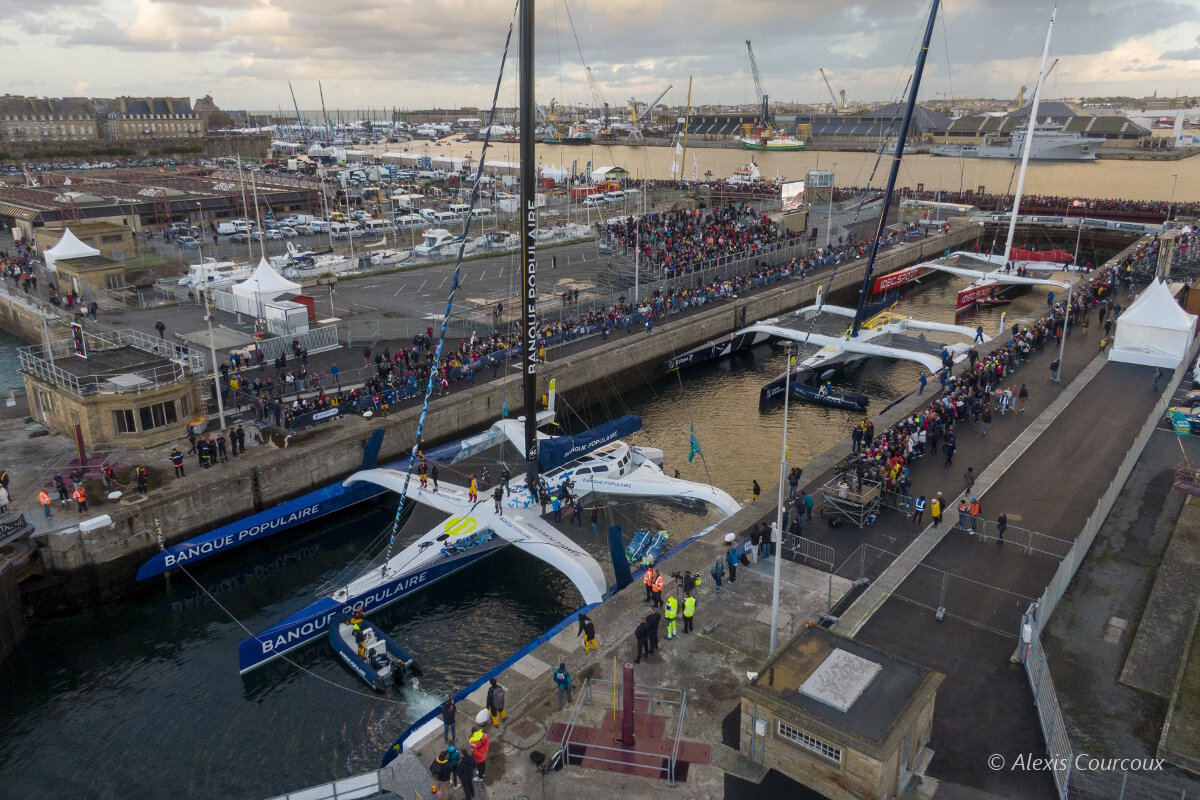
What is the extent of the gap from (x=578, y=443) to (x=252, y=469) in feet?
35.3

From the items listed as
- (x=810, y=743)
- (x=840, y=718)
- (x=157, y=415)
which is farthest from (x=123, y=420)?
(x=840, y=718)

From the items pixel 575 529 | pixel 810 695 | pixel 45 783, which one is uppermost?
pixel 810 695

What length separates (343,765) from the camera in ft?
55.9

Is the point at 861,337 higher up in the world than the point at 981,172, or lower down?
lower down

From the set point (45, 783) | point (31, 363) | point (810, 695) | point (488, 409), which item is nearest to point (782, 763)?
point (810, 695)

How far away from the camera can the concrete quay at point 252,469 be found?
74.7ft

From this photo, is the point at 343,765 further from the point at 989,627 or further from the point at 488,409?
the point at 488,409

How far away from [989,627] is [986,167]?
474 ft

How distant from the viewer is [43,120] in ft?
559

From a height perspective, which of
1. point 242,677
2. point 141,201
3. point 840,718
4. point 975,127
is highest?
point 975,127

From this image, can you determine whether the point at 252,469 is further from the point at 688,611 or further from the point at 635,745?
the point at 635,745

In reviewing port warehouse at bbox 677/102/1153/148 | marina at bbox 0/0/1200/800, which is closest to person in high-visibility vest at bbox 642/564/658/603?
marina at bbox 0/0/1200/800

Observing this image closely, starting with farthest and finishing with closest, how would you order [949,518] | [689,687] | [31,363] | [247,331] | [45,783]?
[247,331] → [31,363] → [949,518] → [45,783] → [689,687]

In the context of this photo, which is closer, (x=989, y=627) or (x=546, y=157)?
(x=989, y=627)
